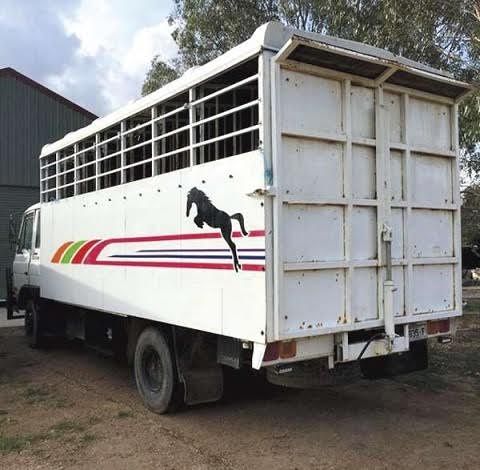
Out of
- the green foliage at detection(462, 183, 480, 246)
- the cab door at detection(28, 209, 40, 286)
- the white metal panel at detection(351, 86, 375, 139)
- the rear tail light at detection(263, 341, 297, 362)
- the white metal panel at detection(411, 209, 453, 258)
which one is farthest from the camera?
the green foliage at detection(462, 183, 480, 246)

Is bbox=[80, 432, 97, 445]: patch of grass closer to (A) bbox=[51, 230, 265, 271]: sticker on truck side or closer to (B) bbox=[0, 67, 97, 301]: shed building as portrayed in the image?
(A) bbox=[51, 230, 265, 271]: sticker on truck side

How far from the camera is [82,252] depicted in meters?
7.27

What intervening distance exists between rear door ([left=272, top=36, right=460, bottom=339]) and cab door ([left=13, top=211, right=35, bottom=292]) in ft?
20.2

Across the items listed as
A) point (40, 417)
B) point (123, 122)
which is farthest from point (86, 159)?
point (40, 417)

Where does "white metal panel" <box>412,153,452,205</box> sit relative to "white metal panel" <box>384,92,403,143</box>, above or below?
below

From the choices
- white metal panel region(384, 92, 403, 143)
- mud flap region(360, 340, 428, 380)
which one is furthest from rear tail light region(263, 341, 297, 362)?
white metal panel region(384, 92, 403, 143)

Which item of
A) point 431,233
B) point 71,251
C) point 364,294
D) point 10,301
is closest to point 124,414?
point 71,251

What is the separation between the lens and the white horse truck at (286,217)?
4.43 meters

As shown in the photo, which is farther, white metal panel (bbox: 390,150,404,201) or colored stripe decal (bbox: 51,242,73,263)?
colored stripe decal (bbox: 51,242,73,263)

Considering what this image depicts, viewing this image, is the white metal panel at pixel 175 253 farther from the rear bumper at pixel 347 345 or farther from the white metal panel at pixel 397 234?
the white metal panel at pixel 397 234

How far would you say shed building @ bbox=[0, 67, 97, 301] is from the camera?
17234 mm

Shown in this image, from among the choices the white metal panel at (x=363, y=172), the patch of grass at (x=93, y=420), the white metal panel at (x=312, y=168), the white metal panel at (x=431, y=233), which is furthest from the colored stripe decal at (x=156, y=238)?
the patch of grass at (x=93, y=420)

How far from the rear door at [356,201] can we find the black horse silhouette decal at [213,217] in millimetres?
420

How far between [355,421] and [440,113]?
3.01 metres
